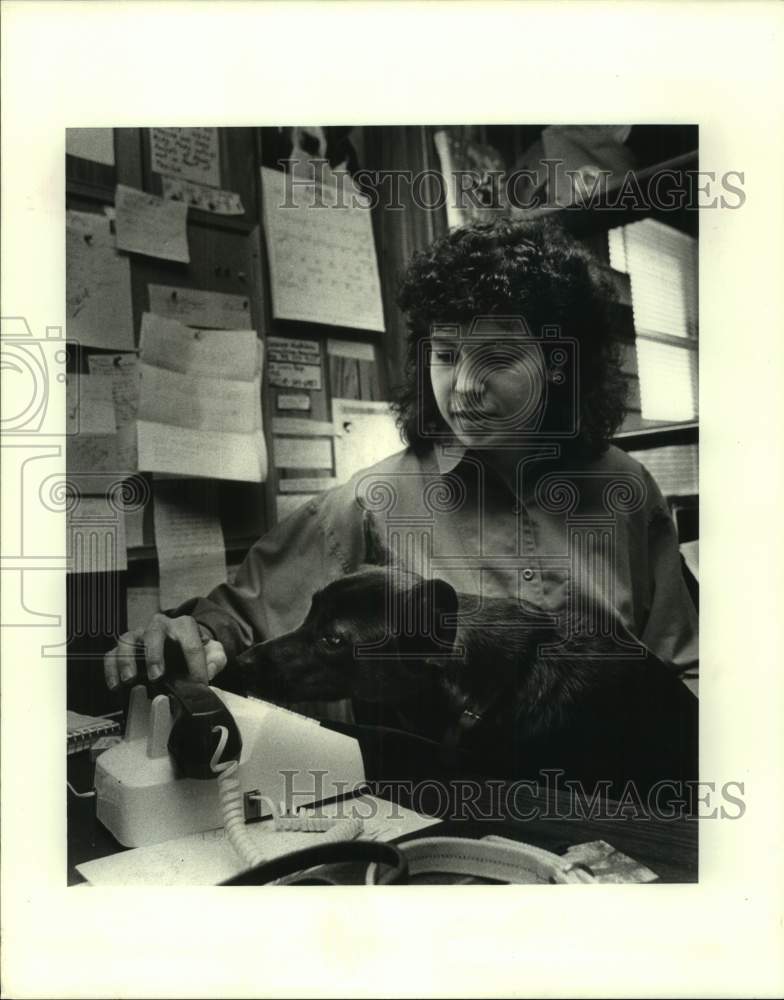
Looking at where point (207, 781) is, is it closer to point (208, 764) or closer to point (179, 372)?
point (208, 764)

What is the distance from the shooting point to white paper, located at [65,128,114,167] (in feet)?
3.15

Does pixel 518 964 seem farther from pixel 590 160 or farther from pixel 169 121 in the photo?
pixel 169 121

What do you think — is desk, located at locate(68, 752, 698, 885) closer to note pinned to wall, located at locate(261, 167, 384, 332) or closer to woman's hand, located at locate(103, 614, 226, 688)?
woman's hand, located at locate(103, 614, 226, 688)

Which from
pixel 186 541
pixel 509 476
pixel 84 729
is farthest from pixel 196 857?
pixel 509 476

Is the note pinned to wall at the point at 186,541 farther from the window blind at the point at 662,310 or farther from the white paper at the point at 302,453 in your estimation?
the window blind at the point at 662,310

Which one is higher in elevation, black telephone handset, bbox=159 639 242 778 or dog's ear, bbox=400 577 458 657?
dog's ear, bbox=400 577 458 657

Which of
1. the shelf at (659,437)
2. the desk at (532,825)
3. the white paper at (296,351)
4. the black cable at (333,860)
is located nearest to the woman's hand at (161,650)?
the desk at (532,825)

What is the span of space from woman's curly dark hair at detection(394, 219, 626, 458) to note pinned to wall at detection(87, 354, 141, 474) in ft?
1.22

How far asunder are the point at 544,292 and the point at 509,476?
0.22 metres

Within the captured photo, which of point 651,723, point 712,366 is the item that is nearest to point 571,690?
point 651,723

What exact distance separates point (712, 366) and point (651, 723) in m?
0.44

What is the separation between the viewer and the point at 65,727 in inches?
38.1

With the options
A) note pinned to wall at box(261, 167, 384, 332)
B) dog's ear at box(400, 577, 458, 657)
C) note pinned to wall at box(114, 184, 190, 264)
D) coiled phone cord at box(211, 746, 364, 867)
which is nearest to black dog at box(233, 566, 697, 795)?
dog's ear at box(400, 577, 458, 657)

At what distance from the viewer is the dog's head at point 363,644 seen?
97 cm
